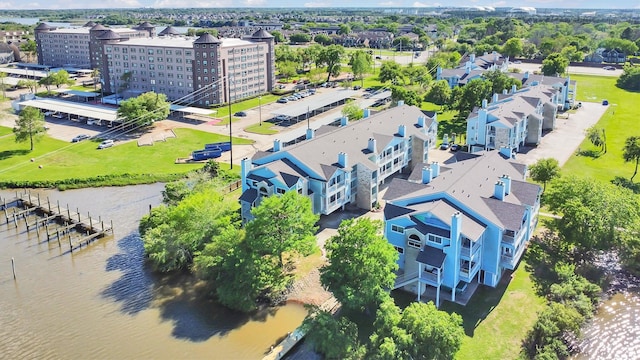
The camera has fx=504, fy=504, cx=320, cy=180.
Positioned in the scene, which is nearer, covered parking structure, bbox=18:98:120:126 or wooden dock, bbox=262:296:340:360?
wooden dock, bbox=262:296:340:360

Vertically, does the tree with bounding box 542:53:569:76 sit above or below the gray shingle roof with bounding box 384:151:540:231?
above

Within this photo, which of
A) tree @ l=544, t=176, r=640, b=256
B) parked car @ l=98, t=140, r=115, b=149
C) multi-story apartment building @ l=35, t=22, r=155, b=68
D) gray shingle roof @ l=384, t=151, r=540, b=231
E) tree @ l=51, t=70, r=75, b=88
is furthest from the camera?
multi-story apartment building @ l=35, t=22, r=155, b=68

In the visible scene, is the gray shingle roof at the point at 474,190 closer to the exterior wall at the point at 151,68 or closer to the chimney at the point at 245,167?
the chimney at the point at 245,167

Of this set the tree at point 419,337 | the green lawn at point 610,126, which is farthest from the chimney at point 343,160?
the green lawn at point 610,126

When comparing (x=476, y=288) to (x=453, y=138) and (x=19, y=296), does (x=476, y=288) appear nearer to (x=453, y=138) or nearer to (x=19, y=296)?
(x=19, y=296)

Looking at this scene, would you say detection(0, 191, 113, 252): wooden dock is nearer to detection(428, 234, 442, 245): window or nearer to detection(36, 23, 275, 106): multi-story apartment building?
detection(428, 234, 442, 245): window

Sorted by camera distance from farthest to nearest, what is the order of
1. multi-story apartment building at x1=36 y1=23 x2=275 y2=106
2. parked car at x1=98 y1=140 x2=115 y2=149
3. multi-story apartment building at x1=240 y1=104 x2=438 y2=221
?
multi-story apartment building at x1=36 y1=23 x2=275 y2=106
parked car at x1=98 y1=140 x2=115 y2=149
multi-story apartment building at x1=240 y1=104 x2=438 y2=221

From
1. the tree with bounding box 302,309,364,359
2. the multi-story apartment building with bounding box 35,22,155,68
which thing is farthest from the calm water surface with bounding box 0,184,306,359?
the multi-story apartment building with bounding box 35,22,155,68

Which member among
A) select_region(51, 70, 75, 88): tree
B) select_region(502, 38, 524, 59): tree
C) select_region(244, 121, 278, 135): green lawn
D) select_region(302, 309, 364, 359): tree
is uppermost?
select_region(502, 38, 524, 59): tree
